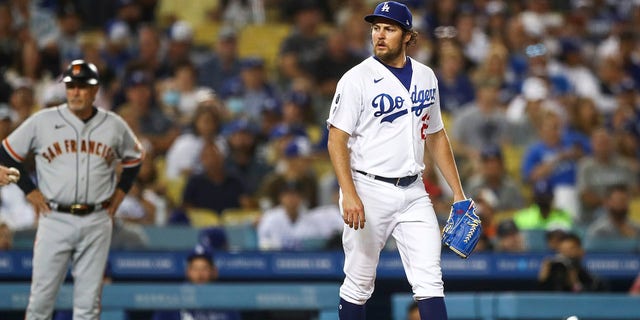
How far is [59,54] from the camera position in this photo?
43.1 feet

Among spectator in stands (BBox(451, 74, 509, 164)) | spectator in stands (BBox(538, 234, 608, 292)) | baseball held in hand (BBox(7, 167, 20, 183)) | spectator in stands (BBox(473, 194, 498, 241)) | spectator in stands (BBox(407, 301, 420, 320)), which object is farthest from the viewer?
spectator in stands (BBox(451, 74, 509, 164))

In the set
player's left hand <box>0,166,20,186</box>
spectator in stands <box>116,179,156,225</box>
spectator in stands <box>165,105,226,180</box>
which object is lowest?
spectator in stands <box>116,179,156,225</box>

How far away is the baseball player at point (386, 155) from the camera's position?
583 centimetres

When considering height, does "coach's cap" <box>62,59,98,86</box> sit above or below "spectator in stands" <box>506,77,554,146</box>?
above

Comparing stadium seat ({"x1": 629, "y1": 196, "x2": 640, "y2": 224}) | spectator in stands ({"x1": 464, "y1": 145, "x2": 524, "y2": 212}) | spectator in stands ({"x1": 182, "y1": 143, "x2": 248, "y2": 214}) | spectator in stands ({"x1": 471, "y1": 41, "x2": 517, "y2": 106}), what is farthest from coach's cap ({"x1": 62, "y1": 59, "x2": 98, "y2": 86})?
spectator in stands ({"x1": 471, "y1": 41, "x2": 517, "y2": 106})

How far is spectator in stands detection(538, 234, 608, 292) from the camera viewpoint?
862 centimetres

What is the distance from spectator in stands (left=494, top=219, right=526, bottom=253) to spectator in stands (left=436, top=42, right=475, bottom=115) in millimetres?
3408

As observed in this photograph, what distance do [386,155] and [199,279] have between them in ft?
9.72

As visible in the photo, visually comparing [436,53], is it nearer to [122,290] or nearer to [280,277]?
[280,277]

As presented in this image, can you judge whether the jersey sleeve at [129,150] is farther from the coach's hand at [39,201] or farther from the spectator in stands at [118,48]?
the spectator in stands at [118,48]

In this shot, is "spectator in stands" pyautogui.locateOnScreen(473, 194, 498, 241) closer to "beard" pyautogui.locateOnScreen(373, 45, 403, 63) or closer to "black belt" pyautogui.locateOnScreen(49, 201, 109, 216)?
"black belt" pyautogui.locateOnScreen(49, 201, 109, 216)

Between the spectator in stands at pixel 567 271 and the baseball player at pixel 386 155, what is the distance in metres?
2.95

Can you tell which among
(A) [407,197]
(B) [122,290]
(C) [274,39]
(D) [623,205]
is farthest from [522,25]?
(A) [407,197]

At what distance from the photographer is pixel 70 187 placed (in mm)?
6910
